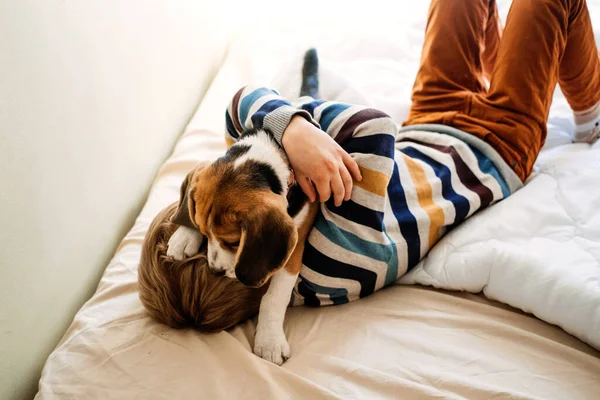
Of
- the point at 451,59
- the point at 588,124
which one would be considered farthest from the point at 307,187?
the point at 588,124

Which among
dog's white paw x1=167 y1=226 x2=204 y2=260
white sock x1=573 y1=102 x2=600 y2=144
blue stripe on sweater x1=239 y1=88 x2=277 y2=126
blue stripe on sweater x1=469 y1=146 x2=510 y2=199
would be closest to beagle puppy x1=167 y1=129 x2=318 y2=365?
dog's white paw x1=167 y1=226 x2=204 y2=260

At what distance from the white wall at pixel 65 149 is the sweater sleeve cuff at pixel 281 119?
46 centimetres

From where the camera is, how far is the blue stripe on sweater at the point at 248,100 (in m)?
1.05

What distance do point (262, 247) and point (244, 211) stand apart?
0.24 feet

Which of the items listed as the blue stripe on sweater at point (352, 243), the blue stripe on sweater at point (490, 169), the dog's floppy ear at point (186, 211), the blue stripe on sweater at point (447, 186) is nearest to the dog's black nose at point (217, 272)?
the dog's floppy ear at point (186, 211)

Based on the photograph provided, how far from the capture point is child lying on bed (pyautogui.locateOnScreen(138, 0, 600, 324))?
3.01 feet

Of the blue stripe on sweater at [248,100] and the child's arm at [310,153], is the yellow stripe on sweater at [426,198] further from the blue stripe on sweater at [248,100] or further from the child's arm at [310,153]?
the blue stripe on sweater at [248,100]

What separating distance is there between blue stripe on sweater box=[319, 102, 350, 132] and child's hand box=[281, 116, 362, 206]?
9 centimetres

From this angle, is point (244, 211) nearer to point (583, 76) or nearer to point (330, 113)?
point (330, 113)

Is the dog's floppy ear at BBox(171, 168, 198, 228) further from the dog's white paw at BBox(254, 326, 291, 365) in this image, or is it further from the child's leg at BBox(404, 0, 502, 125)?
the child's leg at BBox(404, 0, 502, 125)

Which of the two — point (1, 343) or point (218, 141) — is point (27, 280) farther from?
point (218, 141)

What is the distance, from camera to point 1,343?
0.84 meters

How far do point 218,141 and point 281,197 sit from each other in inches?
24.5

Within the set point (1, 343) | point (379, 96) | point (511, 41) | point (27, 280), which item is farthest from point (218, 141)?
point (511, 41)
